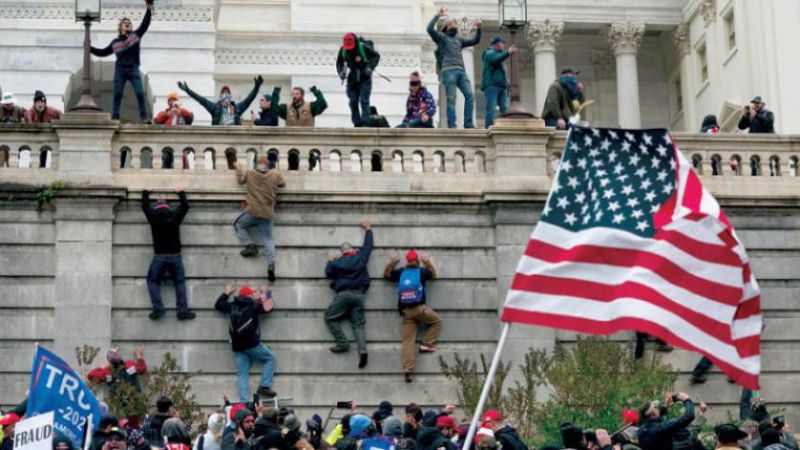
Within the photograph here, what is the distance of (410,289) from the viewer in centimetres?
3061

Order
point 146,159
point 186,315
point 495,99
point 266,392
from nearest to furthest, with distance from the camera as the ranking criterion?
1. point 266,392
2. point 186,315
3. point 146,159
4. point 495,99

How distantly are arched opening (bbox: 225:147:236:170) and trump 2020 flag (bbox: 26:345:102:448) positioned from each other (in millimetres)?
12536

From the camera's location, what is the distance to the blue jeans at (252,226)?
31.1 meters

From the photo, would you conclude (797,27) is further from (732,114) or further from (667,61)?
(667,61)

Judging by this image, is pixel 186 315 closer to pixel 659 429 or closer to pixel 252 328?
pixel 252 328

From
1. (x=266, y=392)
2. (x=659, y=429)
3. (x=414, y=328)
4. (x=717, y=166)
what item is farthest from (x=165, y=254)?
(x=659, y=429)

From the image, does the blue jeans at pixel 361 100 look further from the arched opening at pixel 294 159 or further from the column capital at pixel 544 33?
the column capital at pixel 544 33

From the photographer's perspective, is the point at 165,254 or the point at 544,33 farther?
the point at 544,33

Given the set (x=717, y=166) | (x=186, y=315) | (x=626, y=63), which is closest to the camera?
(x=186, y=315)

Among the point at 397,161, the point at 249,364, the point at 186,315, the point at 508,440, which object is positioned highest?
the point at 397,161

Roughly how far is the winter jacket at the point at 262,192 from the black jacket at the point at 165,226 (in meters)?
1.06

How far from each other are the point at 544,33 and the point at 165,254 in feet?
108

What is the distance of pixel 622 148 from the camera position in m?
17.5

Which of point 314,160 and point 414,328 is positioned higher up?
point 314,160
